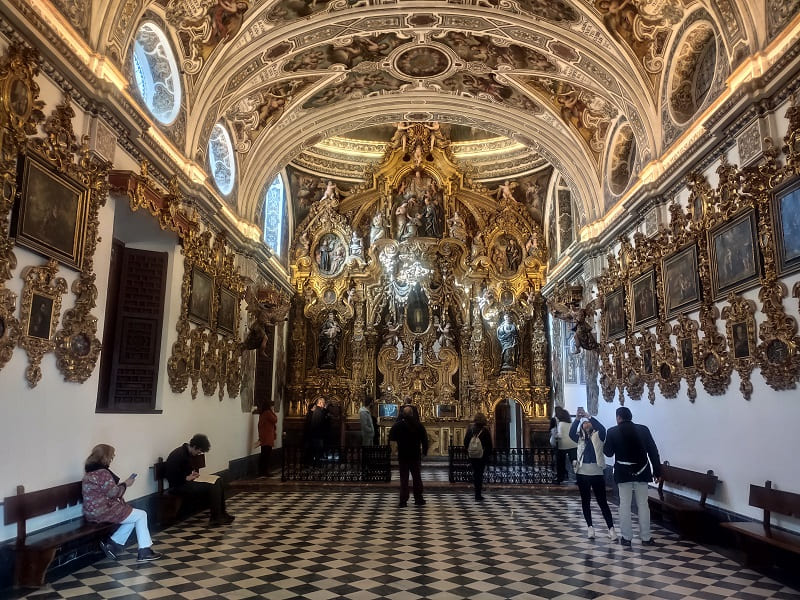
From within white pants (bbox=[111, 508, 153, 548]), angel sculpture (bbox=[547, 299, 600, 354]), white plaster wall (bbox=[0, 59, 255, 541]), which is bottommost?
white pants (bbox=[111, 508, 153, 548])

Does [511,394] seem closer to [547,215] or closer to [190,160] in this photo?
[547,215]

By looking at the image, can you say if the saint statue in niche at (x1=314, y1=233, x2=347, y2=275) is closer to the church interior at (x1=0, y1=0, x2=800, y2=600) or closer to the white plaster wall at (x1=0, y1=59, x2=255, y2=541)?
the church interior at (x1=0, y1=0, x2=800, y2=600)

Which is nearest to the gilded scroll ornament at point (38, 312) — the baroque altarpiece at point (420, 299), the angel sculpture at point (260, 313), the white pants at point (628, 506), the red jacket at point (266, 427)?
the angel sculpture at point (260, 313)

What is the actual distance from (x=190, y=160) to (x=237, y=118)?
10.3 feet

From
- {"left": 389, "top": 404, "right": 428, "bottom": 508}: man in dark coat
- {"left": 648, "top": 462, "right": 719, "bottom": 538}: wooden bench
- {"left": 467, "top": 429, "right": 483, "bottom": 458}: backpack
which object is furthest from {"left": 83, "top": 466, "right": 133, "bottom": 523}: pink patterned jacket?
{"left": 648, "top": 462, "right": 719, "bottom": 538}: wooden bench

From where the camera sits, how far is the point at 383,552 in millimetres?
7305

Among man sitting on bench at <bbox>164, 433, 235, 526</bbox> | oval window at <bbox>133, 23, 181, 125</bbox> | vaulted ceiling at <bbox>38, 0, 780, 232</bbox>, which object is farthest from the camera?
oval window at <bbox>133, 23, 181, 125</bbox>

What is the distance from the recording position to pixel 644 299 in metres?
11.1

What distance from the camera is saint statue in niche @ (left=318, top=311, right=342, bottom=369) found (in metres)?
19.7

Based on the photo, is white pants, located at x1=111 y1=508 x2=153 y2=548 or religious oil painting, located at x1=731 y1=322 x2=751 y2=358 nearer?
white pants, located at x1=111 y1=508 x2=153 y2=548

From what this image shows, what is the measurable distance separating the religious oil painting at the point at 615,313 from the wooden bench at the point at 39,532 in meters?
9.67

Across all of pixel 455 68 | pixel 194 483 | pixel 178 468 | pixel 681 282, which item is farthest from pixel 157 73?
pixel 681 282

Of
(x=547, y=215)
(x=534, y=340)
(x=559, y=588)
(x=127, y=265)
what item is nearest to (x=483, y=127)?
(x=547, y=215)

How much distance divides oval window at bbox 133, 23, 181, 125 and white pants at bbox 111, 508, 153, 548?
20.6 ft
